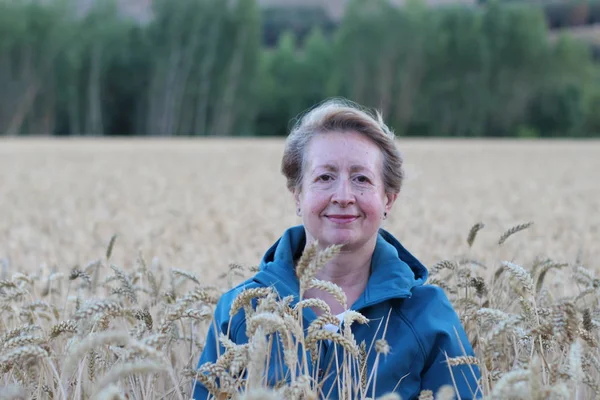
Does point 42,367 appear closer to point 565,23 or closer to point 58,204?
point 58,204

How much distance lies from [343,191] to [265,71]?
6073cm

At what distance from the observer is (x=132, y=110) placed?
6188cm

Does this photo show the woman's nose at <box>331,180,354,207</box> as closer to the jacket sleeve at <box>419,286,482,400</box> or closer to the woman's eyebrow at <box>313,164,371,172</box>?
the woman's eyebrow at <box>313,164,371,172</box>

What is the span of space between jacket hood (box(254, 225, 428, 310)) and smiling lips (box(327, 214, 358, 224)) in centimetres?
18

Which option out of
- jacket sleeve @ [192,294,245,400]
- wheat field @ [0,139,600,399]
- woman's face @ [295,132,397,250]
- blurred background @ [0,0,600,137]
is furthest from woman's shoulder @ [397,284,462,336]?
blurred background @ [0,0,600,137]

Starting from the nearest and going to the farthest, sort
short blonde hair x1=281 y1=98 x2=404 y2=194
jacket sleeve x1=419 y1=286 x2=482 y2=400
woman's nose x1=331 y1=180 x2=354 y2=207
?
jacket sleeve x1=419 y1=286 x2=482 y2=400 → woman's nose x1=331 y1=180 x2=354 y2=207 → short blonde hair x1=281 y1=98 x2=404 y2=194

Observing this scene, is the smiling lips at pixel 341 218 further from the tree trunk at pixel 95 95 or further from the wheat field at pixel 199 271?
the tree trunk at pixel 95 95

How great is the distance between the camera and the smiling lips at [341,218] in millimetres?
2631

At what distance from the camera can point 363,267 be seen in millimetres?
2764

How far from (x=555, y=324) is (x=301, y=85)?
6439 cm

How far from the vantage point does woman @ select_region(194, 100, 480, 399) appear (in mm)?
2490

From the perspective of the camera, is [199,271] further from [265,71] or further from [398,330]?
[265,71]

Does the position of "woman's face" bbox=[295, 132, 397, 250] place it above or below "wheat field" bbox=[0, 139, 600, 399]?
above

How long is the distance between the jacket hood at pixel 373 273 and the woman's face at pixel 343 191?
0.08 metres
